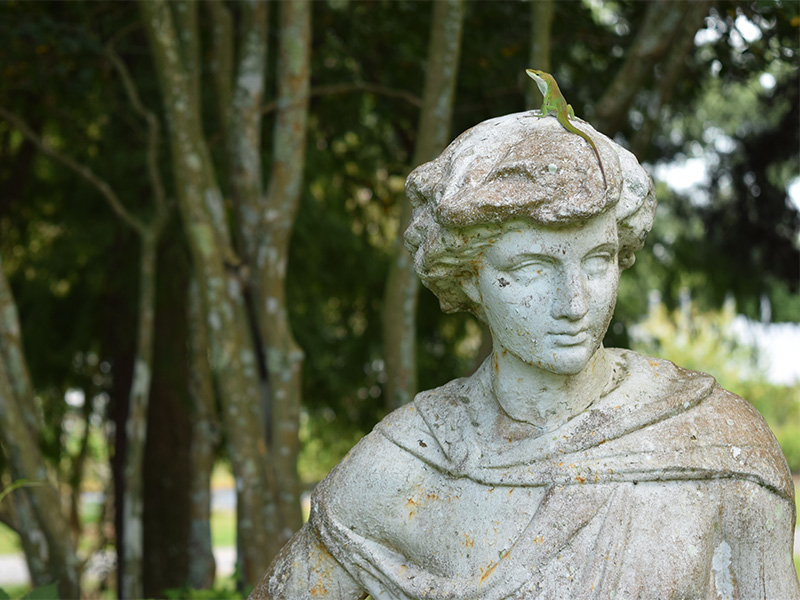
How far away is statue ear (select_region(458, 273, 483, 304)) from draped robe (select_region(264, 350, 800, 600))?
9.1 inches

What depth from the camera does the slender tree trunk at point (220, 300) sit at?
4523 millimetres

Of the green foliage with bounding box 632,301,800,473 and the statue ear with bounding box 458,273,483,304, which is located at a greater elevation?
the statue ear with bounding box 458,273,483,304

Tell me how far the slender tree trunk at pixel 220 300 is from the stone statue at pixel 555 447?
7.74 feet

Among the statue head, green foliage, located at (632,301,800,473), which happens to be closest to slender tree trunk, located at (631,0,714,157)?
the statue head

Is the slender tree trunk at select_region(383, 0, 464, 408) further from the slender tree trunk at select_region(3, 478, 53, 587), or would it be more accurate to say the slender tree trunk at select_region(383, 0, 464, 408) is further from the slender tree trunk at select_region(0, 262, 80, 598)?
the slender tree trunk at select_region(3, 478, 53, 587)

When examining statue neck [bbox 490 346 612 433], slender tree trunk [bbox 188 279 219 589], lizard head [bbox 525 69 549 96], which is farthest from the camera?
slender tree trunk [bbox 188 279 219 589]

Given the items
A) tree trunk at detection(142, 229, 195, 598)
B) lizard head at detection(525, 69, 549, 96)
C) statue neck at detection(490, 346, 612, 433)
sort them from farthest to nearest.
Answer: tree trunk at detection(142, 229, 195, 598) < lizard head at detection(525, 69, 549, 96) < statue neck at detection(490, 346, 612, 433)

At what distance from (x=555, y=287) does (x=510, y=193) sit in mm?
212

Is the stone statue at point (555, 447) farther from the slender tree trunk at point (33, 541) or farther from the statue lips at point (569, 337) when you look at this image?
the slender tree trunk at point (33, 541)

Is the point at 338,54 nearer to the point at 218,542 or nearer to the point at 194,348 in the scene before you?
the point at 194,348

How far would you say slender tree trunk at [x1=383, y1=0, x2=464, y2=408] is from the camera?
15.1 feet

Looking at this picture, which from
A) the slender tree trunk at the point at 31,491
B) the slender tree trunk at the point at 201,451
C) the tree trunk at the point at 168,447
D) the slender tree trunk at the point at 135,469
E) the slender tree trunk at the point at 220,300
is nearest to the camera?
the slender tree trunk at the point at 31,491

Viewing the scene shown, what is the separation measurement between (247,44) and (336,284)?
3053 mm

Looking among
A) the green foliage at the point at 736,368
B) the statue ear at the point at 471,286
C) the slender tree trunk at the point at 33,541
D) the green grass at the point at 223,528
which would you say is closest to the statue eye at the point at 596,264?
the statue ear at the point at 471,286
